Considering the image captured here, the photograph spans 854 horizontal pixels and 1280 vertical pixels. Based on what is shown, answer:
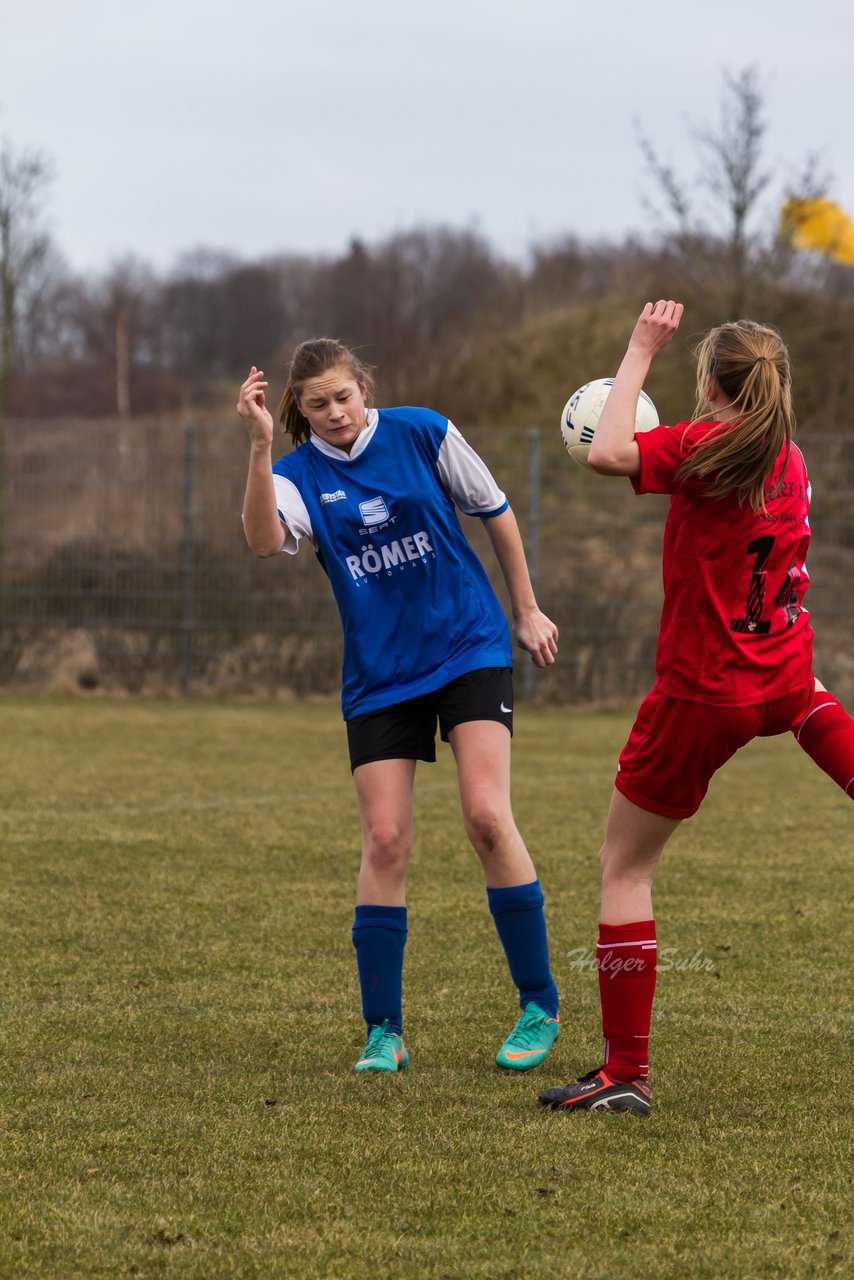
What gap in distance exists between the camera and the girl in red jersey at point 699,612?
141 inches

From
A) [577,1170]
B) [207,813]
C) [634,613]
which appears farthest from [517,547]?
[634,613]

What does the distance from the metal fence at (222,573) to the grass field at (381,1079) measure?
732 cm

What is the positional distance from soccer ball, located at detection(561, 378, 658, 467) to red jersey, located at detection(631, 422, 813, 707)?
1.52 feet

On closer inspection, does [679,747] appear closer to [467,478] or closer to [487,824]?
[487,824]

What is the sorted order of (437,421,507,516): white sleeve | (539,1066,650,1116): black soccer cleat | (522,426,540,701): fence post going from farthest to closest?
(522,426,540,701): fence post → (437,421,507,516): white sleeve → (539,1066,650,1116): black soccer cleat

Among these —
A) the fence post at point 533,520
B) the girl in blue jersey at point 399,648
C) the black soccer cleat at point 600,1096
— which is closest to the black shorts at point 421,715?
the girl in blue jersey at point 399,648

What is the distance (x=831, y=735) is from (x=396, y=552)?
1229 millimetres

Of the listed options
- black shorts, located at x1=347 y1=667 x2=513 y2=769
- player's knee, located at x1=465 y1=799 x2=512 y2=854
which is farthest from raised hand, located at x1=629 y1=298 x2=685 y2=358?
player's knee, located at x1=465 y1=799 x2=512 y2=854

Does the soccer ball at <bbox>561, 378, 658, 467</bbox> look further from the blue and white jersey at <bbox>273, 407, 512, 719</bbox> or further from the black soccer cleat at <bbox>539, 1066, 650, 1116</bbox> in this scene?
the black soccer cleat at <bbox>539, 1066, 650, 1116</bbox>

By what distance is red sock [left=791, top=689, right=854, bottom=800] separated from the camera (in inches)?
152

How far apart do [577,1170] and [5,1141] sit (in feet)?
4.04

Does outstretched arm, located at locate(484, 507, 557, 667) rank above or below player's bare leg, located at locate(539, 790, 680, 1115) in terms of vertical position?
above

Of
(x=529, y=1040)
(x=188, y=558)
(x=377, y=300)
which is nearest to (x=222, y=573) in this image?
(x=188, y=558)

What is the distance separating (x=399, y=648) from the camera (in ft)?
14.0
